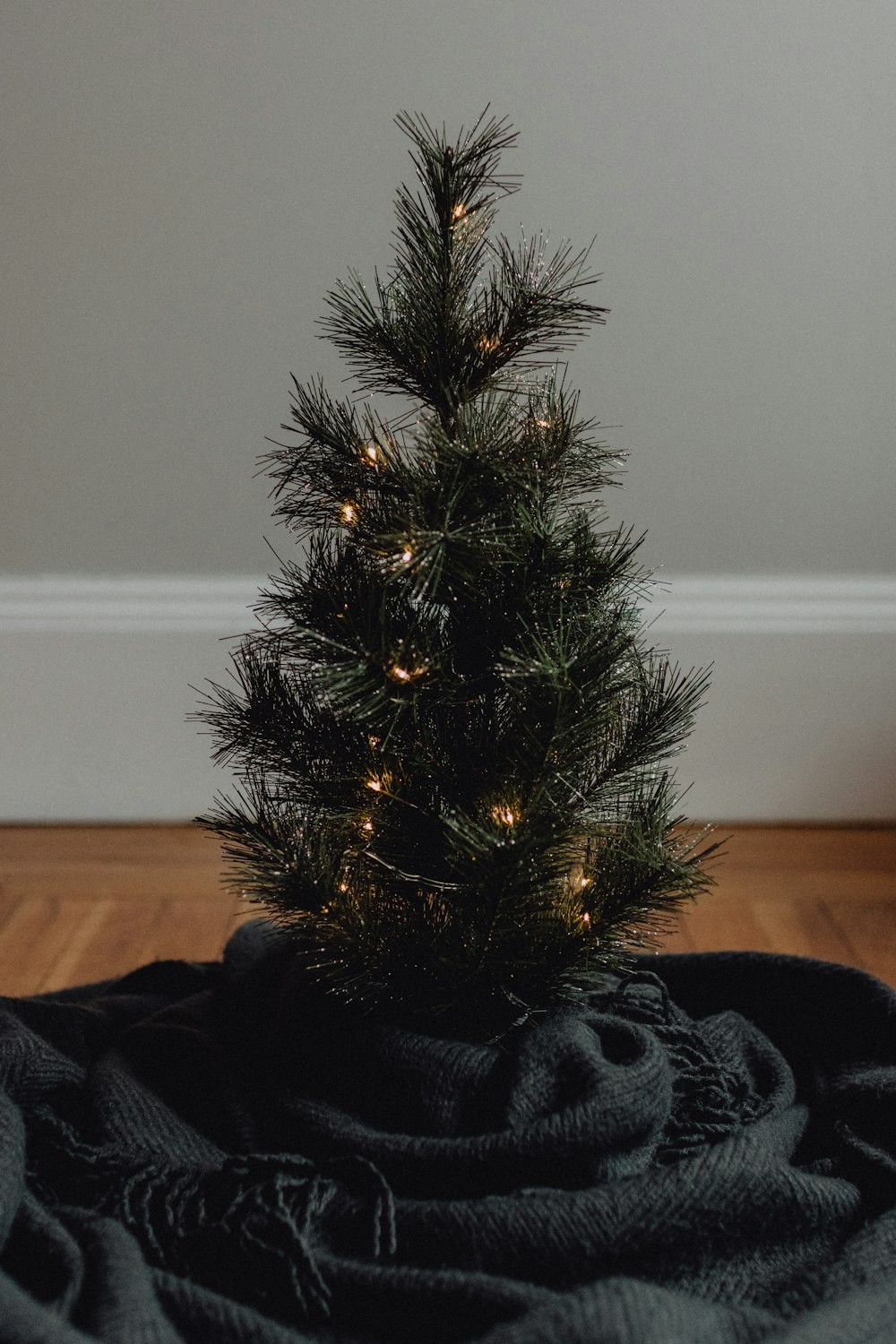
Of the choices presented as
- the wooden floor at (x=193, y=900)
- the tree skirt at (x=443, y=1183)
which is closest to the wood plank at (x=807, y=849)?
the wooden floor at (x=193, y=900)

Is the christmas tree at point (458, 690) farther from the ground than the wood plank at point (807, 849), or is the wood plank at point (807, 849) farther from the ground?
the christmas tree at point (458, 690)

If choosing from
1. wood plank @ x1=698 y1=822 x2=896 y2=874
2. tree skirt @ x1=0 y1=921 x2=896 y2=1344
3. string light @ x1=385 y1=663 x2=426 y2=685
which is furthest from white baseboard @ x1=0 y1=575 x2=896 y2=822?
string light @ x1=385 y1=663 x2=426 y2=685

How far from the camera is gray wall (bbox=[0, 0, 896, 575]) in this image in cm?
127

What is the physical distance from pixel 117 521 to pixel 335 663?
0.86 meters

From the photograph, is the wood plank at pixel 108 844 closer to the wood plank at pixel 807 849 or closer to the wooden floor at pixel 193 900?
the wooden floor at pixel 193 900

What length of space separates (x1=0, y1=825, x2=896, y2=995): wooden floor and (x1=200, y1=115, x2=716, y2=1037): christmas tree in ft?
1.29

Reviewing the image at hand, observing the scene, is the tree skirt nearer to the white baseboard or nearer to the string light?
the string light

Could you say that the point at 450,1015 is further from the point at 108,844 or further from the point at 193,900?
the point at 108,844

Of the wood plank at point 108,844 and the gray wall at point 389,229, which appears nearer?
→ the gray wall at point 389,229

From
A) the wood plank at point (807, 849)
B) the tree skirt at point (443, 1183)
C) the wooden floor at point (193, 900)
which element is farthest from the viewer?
the wood plank at point (807, 849)

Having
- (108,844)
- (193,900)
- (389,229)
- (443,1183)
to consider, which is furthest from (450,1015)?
(389,229)

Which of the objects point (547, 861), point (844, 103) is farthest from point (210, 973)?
point (844, 103)

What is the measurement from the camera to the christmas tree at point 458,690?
0.69 meters

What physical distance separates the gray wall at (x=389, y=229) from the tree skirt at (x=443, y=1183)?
2.41 ft
